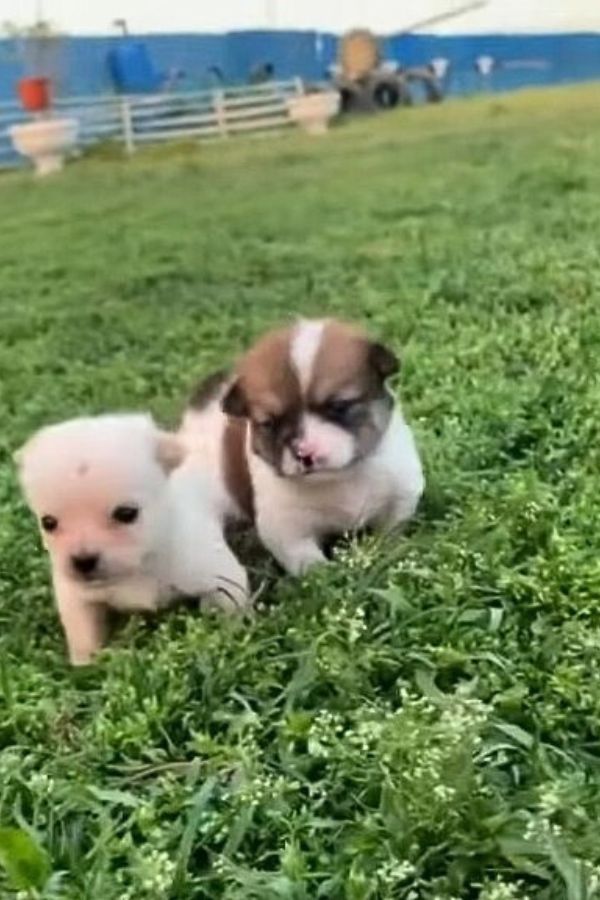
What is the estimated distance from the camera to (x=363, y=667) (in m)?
1.41

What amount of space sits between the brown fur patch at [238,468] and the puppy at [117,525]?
0.38ft

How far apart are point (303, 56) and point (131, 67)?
0.56 metres

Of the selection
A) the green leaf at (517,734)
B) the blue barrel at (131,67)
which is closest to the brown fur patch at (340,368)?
the green leaf at (517,734)

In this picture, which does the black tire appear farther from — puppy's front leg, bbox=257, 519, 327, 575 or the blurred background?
puppy's front leg, bbox=257, 519, 327, 575

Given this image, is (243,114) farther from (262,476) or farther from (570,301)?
(262,476)

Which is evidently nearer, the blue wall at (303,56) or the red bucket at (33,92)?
the red bucket at (33,92)

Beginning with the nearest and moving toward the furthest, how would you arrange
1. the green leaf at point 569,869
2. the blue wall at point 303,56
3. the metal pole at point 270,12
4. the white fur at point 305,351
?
the green leaf at point 569,869, the white fur at point 305,351, the blue wall at point 303,56, the metal pole at point 270,12

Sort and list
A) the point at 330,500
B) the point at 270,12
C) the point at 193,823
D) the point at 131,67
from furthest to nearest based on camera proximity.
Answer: the point at 270,12, the point at 131,67, the point at 330,500, the point at 193,823

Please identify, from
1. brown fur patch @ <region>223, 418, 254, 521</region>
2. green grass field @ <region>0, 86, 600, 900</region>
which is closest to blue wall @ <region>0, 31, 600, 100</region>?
green grass field @ <region>0, 86, 600, 900</region>

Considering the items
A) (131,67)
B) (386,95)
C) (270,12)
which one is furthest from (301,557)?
(386,95)

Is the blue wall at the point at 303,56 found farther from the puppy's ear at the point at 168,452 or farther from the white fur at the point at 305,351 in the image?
the puppy's ear at the point at 168,452

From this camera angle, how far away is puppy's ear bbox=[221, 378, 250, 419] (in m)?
1.71

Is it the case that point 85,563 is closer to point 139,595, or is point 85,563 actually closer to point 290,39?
point 139,595

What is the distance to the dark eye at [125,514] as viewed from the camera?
4.95 feet
